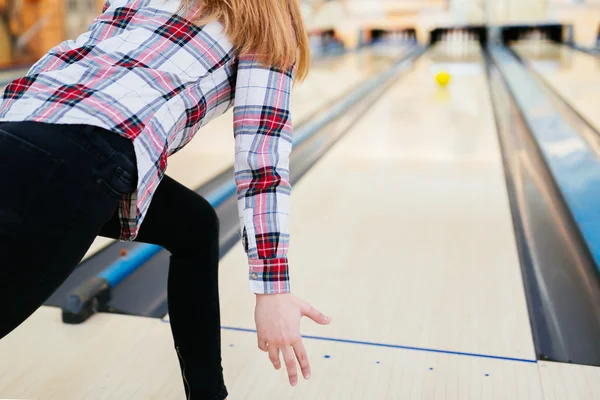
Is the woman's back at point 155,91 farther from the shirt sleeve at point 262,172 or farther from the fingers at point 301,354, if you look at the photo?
the fingers at point 301,354

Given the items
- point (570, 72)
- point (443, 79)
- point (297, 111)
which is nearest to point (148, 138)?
point (297, 111)

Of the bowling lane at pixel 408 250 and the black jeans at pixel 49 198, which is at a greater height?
the black jeans at pixel 49 198

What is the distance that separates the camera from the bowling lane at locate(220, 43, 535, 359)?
1.44 metres

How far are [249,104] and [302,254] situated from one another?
3.74 feet

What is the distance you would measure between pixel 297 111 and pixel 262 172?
144 inches

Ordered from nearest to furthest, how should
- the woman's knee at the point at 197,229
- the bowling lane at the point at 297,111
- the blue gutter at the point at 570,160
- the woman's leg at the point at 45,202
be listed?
the woman's leg at the point at 45,202, the woman's knee at the point at 197,229, the blue gutter at the point at 570,160, the bowling lane at the point at 297,111

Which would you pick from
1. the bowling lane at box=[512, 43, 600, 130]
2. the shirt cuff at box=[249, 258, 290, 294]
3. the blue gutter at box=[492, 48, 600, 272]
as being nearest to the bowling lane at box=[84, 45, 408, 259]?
the shirt cuff at box=[249, 258, 290, 294]

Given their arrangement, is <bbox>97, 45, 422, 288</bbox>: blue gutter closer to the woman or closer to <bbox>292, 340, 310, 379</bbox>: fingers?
the woman

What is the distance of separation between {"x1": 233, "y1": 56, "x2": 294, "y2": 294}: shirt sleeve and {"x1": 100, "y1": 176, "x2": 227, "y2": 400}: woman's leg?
0.49ft

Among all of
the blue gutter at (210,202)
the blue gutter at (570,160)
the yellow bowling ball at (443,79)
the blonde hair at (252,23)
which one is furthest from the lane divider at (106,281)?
the yellow bowling ball at (443,79)

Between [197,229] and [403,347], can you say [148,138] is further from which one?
[403,347]

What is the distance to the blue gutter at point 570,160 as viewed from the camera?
76.0 inches

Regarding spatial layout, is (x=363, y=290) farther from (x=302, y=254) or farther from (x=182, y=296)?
(x=182, y=296)

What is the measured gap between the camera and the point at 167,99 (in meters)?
0.73
